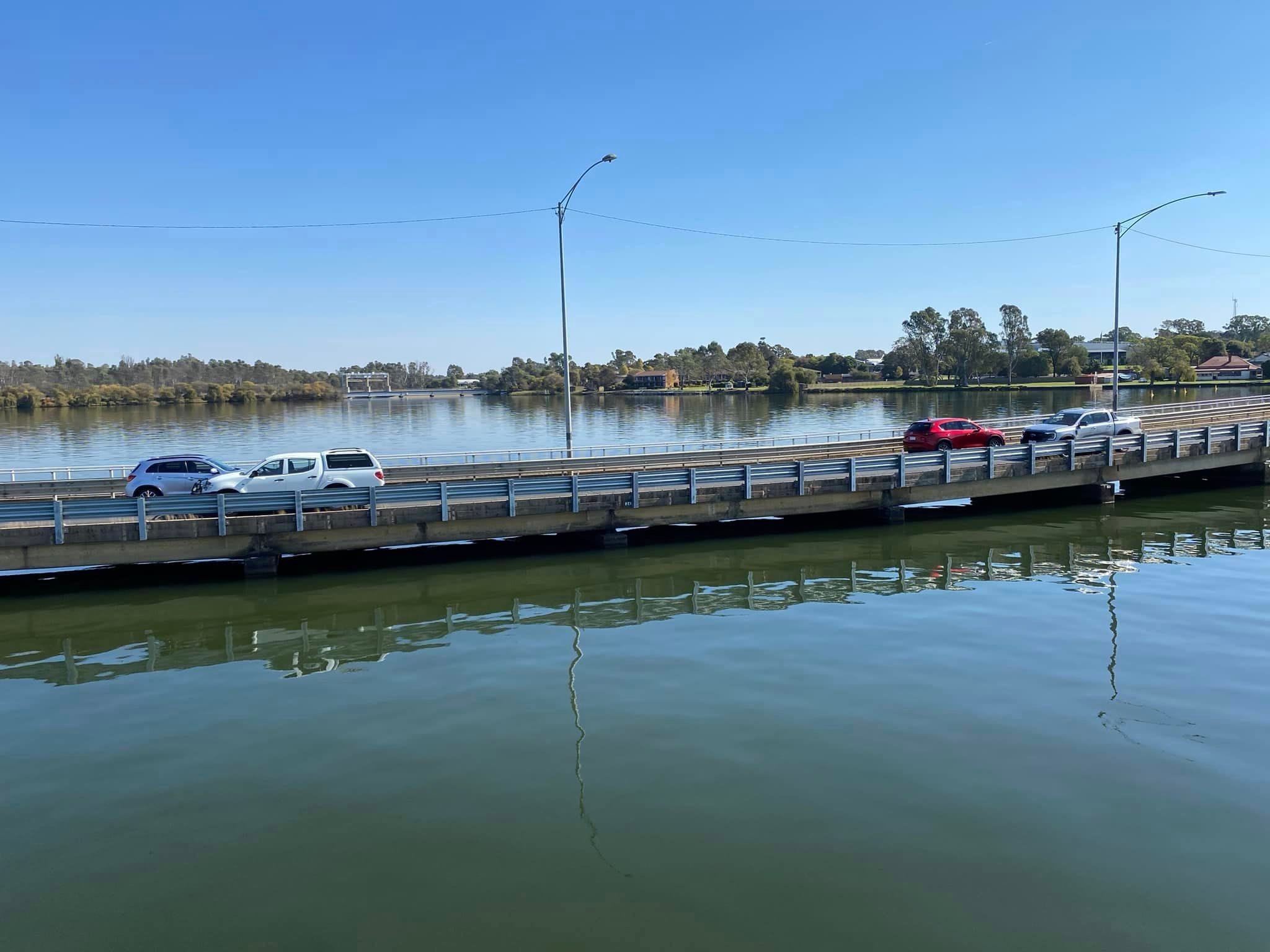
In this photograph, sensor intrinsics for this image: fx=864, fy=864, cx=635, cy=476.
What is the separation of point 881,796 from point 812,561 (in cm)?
1487

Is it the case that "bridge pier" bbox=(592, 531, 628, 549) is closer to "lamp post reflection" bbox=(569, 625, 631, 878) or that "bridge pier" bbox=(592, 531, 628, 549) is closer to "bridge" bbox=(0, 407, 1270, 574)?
"bridge" bbox=(0, 407, 1270, 574)

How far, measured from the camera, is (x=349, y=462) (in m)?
24.9

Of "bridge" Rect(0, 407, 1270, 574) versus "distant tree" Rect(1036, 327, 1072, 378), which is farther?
"distant tree" Rect(1036, 327, 1072, 378)

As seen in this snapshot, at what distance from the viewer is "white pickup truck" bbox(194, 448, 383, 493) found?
23.7 meters

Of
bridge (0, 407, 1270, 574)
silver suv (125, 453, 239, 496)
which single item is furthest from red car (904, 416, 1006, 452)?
silver suv (125, 453, 239, 496)

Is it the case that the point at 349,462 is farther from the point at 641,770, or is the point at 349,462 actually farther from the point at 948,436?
the point at 948,436

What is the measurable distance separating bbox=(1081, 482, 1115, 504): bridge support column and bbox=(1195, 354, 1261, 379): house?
593 ft

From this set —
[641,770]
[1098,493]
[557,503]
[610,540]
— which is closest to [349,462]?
[557,503]

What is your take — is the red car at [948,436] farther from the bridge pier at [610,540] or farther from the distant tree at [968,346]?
the distant tree at [968,346]

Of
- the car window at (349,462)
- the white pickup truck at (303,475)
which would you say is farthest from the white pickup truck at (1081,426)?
the white pickup truck at (303,475)

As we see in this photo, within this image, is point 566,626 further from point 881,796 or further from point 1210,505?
point 1210,505

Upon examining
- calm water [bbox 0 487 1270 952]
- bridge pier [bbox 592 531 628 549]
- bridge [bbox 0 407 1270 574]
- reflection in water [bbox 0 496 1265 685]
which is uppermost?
bridge [bbox 0 407 1270 574]

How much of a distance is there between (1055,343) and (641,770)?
19989cm

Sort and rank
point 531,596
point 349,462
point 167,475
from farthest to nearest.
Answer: point 167,475 → point 349,462 → point 531,596
